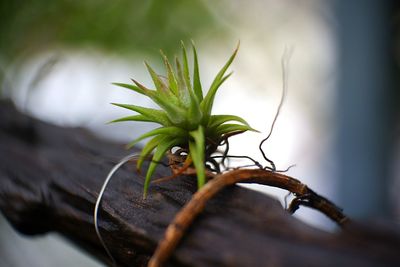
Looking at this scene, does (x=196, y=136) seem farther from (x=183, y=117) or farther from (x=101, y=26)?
(x=101, y=26)

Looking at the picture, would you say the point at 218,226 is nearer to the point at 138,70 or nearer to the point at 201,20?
the point at 138,70

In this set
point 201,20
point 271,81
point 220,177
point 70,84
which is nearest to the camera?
point 220,177

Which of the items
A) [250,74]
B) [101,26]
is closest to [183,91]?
[101,26]

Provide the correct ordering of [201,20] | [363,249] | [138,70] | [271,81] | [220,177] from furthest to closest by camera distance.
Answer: [271,81]
[201,20]
[138,70]
[220,177]
[363,249]

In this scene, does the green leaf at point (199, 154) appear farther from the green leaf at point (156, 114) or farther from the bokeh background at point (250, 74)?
the bokeh background at point (250, 74)

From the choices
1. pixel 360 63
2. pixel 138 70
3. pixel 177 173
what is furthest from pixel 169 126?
pixel 138 70

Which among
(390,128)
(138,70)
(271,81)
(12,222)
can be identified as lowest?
(12,222)

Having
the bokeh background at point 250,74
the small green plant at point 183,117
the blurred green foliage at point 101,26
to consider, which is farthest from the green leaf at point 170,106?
the blurred green foliage at point 101,26
